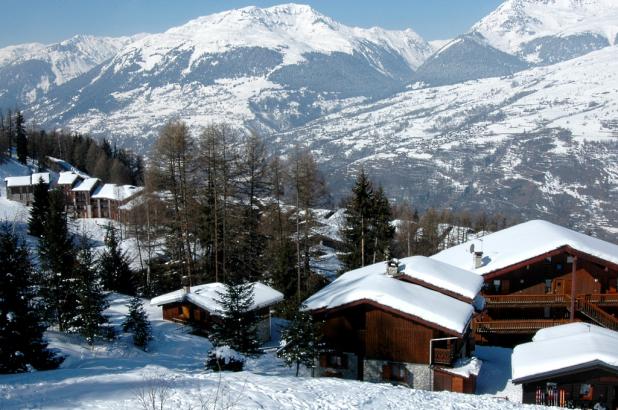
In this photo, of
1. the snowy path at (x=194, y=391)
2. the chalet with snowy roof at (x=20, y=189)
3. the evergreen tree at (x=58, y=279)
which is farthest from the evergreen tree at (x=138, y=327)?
the chalet with snowy roof at (x=20, y=189)

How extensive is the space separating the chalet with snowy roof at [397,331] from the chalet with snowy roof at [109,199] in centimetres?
5980

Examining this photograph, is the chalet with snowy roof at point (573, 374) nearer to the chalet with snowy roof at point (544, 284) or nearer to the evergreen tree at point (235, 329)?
the chalet with snowy roof at point (544, 284)

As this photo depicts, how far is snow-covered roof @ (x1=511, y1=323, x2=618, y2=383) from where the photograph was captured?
21359 mm

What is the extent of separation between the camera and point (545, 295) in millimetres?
32812

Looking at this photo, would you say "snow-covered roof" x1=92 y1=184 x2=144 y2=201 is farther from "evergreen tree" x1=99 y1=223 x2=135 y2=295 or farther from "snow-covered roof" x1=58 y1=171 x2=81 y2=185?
"evergreen tree" x1=99 y1=223 x2=135 y2=295

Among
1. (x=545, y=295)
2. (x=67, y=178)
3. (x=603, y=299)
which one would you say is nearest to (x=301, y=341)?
(x=545, y=295)

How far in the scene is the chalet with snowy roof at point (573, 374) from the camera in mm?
21406

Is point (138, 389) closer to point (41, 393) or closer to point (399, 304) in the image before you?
point (41, 393)

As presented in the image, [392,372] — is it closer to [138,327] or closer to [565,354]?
[565,354]

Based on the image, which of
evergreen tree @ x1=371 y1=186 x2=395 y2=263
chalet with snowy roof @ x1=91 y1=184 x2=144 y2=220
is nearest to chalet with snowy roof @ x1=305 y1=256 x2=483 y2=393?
evergreen tree @ x1=371 y1=186 x2=395 y2=263

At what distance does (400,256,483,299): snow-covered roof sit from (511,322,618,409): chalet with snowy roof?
4.61m

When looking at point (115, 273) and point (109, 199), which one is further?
point (109, 199)

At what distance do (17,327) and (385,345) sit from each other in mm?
15076

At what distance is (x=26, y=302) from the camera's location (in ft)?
71.4
